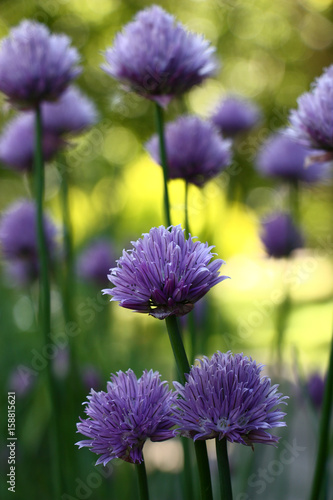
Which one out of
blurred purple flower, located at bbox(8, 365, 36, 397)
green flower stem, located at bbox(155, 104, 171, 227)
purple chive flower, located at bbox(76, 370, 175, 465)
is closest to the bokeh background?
blurred purple flower, located at bbox(8, 365, 36, 397)

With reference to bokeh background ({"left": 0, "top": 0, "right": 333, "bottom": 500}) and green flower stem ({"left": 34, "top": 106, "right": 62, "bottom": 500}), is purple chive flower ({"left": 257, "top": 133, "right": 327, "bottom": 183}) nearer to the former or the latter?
bokeh background ({"left": 0, "top": 0, "right": 333, "bottom": 500})

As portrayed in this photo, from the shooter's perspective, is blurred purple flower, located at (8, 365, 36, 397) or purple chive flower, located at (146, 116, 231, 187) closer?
purple chive flower, located at (146, 116, 231, 187)

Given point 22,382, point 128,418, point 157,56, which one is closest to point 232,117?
point 157,56

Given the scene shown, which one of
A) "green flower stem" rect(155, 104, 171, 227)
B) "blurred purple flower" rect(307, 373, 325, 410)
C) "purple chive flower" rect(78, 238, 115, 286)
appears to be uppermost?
"purple chive flower" rect(78, 238, 115, 286)

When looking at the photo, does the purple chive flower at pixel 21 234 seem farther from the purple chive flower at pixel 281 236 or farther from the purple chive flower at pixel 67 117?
the purple chive flower at pixel 281 236

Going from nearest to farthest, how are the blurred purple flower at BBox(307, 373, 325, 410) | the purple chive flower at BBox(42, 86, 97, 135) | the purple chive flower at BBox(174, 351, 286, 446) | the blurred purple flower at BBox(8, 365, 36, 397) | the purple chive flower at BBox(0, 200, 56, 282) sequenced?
the purple chive flower at BBox(174, 351, 286, 446)
the blurred purple flower at BBox(307, 373, 325, 410)
the purple chive flower at BBox(42, 86, 97, 135)
the purple chive flower at BBox(0, 200, 56, 282)
the blurred purple flower at BBox(8, 365, 36, 397)

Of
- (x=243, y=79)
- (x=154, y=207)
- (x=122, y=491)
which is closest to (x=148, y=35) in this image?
(x=122, y=491)

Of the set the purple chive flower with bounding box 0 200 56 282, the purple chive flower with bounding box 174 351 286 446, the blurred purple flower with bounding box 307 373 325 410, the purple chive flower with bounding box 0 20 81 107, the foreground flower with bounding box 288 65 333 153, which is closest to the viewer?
the purple chive flower with bounding box 174 351 286 446
